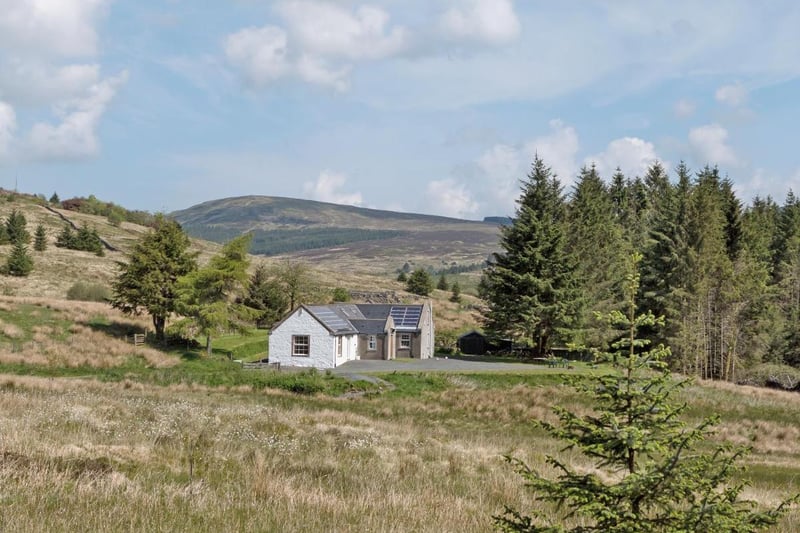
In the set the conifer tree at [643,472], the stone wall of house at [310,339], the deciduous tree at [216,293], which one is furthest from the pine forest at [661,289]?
the conifer tree at [643,472]

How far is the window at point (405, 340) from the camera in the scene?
5666cm

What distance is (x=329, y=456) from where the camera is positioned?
1412 cm

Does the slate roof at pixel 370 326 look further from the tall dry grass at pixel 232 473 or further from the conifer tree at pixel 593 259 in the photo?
the tall dry grass at pixel 232 473

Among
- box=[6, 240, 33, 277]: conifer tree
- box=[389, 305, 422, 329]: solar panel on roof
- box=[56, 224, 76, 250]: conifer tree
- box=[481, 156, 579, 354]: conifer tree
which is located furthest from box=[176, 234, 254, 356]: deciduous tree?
box=[56, 224, 76, 250]: conifer tree

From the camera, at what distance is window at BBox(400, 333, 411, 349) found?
2231 inches

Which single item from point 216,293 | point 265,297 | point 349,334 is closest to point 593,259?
point 349,334

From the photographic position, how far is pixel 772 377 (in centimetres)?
5400

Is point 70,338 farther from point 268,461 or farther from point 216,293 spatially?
point 268,461

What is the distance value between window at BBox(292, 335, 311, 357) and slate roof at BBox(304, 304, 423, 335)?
85.8 inches

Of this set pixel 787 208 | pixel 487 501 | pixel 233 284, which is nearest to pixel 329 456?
pixel 487 501

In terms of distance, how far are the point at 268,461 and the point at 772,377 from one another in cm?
5530

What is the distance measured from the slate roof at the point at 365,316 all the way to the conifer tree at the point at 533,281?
750 cm

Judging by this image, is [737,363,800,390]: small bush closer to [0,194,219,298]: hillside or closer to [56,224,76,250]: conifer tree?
[0,194,219,298]: hillside

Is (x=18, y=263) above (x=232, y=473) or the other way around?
above
